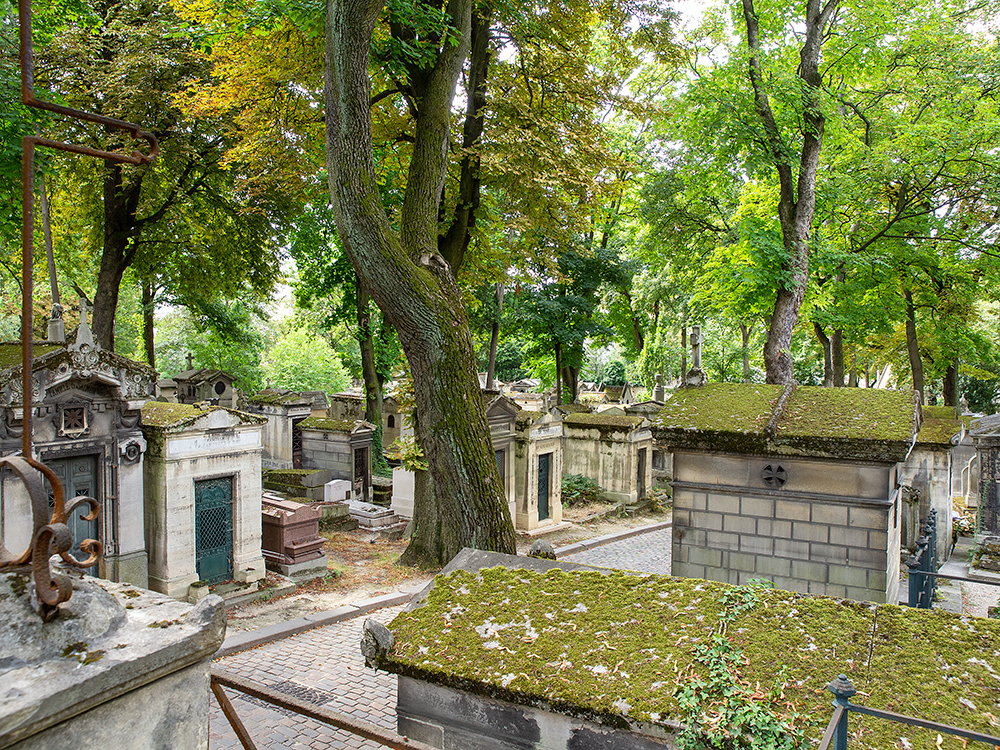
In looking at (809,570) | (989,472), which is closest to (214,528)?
(809,570)

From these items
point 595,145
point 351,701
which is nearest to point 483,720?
point 351,701

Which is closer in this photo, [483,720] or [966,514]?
[483,720]

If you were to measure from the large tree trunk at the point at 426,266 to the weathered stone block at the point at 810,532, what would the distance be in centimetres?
366

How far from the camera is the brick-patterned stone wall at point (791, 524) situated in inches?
300

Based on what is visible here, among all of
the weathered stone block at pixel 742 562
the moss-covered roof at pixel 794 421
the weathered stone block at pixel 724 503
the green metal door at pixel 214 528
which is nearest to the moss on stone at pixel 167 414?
the green metal door at pixel 214 528

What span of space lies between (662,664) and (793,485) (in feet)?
16.6

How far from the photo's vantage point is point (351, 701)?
742 cm

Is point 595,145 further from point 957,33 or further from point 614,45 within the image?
point 957,33

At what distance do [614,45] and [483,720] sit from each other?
499 inches

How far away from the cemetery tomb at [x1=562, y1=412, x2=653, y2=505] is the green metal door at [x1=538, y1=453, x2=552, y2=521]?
3.12 m

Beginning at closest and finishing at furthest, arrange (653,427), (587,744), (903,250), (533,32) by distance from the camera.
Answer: (587,744) < (653,427) < (533,32) < (903,250)

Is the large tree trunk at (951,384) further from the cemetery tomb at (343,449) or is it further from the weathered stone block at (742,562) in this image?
the cemetery tomb at (343,449)

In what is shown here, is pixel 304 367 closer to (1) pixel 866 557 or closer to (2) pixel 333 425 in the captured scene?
(2) pixel 333 425

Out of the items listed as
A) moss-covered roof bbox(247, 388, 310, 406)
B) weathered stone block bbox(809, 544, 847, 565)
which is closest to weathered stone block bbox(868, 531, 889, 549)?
weathered stone block bbox(809, 544, 847, 565)
